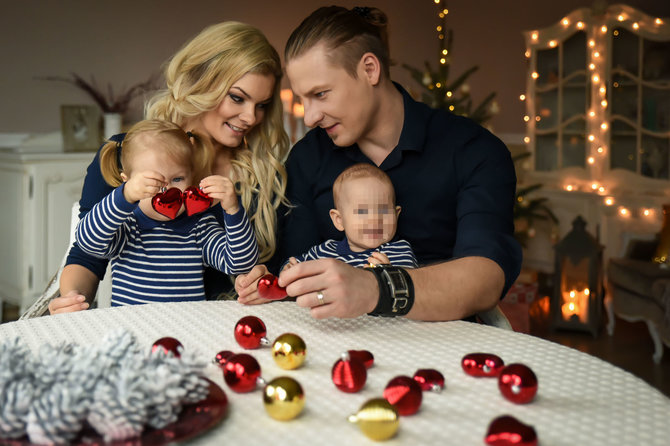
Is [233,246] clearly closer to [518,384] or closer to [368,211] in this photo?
[368,211]

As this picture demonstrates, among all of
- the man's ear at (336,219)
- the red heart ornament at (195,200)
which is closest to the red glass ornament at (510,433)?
the red heart ornament at (195,200)

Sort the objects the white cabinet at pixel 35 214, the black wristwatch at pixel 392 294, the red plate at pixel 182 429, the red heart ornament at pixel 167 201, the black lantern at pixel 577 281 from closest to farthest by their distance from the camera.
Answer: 1. the red plate at pixel 182 429
2. the black wristwatch at pixel 392 294
3. the red heart ornament at pixel 167 201
4. the white cabinet at pixel 35 214
5. the black lantern at pixel 577 281

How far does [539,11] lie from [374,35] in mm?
4687

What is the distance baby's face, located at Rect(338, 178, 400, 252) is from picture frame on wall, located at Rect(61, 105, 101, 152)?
3.35m

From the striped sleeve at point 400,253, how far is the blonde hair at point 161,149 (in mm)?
551

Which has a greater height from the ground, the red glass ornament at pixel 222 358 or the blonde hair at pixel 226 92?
the blonde hair at pixel 226 92

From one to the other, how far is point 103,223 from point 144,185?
0.17 m

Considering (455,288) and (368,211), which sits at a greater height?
(368,211)

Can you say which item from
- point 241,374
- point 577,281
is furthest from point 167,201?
point 577,281

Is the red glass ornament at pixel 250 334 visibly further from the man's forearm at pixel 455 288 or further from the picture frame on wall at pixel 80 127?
the picture frame on wall at pixel 80 127

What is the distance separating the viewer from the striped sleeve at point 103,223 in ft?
5.51

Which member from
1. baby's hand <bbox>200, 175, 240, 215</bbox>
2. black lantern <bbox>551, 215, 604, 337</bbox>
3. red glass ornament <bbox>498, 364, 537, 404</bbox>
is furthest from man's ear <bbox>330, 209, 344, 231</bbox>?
black lantern <bbox>551, 215, 604, 337</bbox>

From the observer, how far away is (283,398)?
0.83 meters

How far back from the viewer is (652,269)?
436cm
